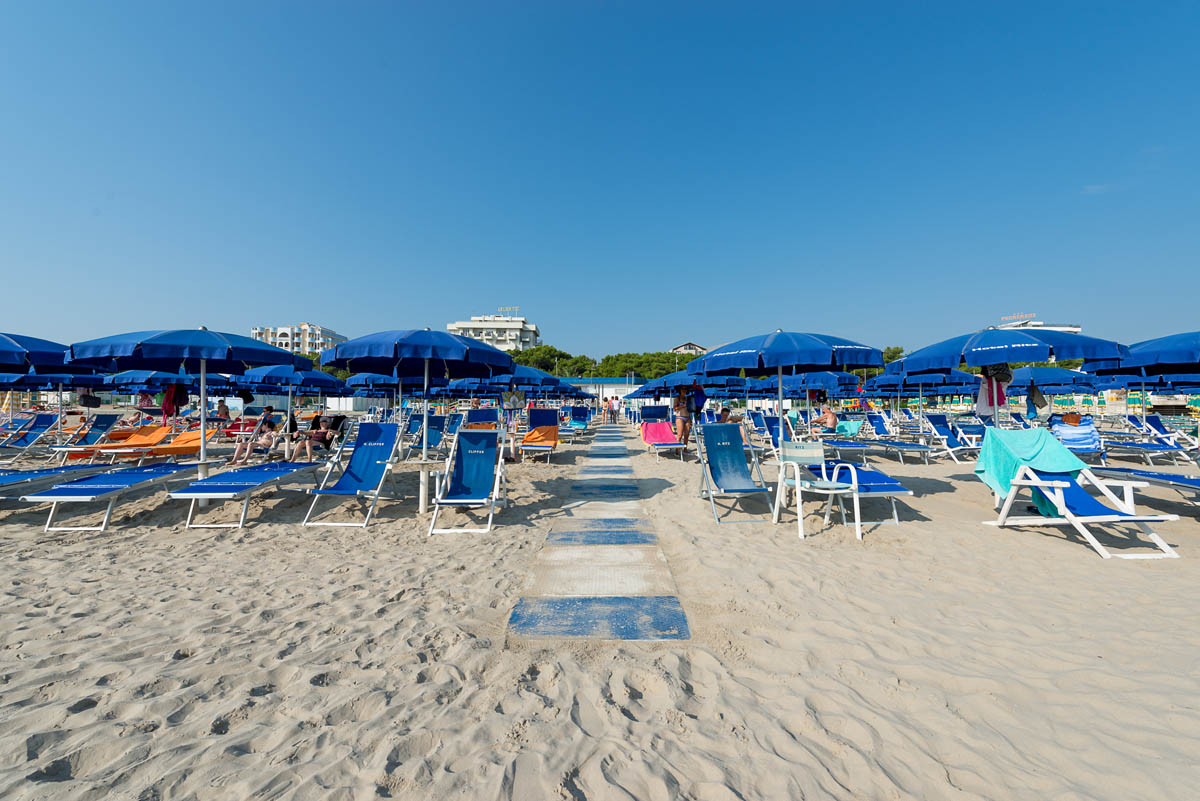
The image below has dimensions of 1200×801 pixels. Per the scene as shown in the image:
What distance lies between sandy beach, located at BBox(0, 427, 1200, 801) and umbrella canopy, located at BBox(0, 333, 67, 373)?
12.2 ft

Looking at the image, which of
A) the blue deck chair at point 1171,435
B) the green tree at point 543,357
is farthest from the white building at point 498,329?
the blue deck chair at point 1171,435

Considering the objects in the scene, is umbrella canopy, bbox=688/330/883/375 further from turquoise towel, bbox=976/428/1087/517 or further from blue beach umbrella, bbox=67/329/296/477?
blue beach umbrella, bbox=67/329/296/477

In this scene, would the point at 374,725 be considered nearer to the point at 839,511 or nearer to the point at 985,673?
the point at 985,673

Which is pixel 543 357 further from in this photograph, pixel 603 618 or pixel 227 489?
pixel 603 618

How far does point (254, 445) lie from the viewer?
→ 31.9ft

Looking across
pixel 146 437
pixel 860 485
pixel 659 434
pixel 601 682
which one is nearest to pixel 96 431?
pixel 146 437

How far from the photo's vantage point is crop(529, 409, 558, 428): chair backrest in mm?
10031

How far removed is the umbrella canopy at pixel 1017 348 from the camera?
18.1 feet

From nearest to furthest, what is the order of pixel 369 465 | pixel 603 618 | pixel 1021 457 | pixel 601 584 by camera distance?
pixel 603 618 → pixel 601 584 → pixel 1021 457 → pixel 369 465

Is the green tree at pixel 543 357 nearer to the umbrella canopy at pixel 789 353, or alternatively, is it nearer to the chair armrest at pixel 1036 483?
the umbrella canopy at pixel 789 353

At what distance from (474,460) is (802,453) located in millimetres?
3442

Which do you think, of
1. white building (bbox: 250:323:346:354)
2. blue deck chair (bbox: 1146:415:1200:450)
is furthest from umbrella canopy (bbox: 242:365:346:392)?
white building (bbox: 250:323:346:354)

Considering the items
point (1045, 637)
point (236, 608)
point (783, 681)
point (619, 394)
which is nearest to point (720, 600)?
point (783, 681)

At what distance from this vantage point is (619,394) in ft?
185
